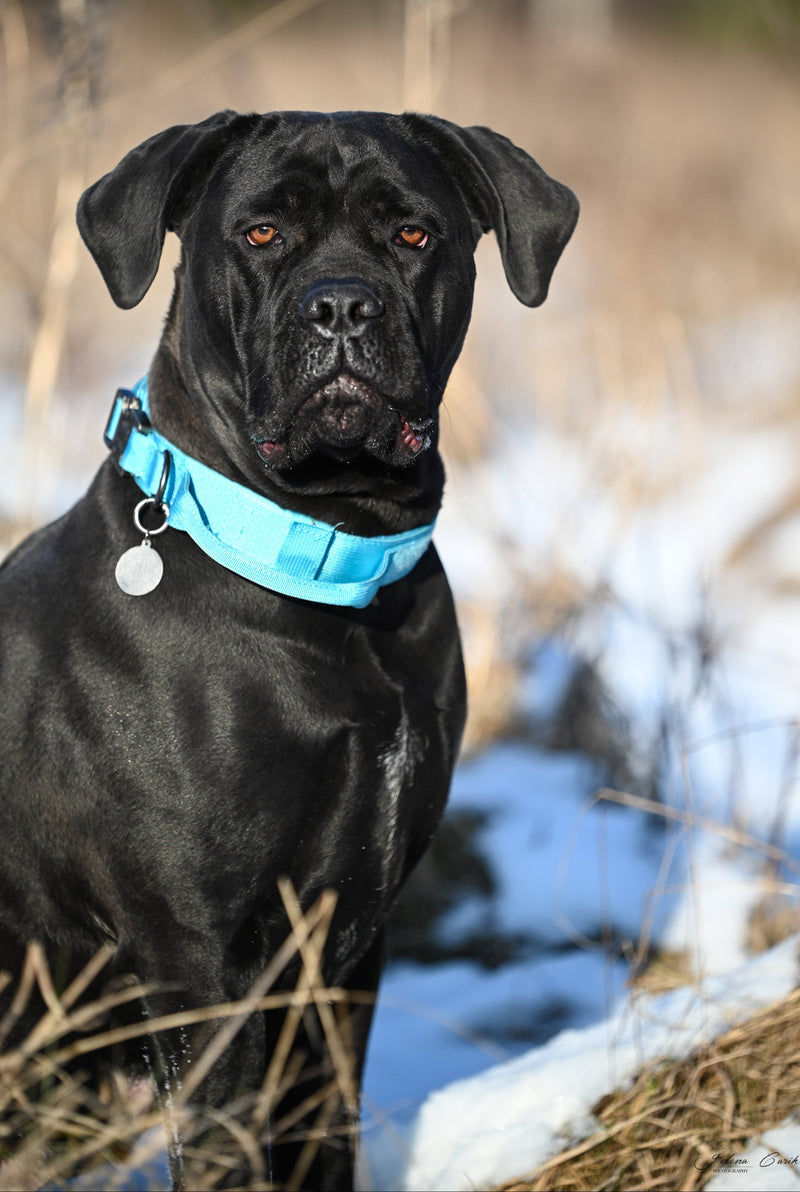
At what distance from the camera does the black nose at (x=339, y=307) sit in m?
2.14

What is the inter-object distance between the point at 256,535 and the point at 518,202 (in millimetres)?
884

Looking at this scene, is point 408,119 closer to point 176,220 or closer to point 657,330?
point 176,220

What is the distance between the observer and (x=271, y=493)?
233cm

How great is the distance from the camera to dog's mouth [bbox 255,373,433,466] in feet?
7.22

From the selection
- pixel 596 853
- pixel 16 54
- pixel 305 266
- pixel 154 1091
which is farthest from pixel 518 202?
pixel 16 54

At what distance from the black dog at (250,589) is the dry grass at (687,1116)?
0.52 meters

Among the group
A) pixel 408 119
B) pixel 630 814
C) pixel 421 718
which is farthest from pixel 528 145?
pixel 421 718

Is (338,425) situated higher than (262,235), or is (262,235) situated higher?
(262,235)

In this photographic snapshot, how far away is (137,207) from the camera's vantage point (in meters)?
2.25

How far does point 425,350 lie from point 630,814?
2.30m

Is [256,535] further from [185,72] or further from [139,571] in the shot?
[185,72]

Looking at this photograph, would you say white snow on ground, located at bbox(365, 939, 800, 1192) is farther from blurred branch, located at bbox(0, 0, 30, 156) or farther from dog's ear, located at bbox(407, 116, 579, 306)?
blurred branch, located at bbox(0, 0, 30, 156)

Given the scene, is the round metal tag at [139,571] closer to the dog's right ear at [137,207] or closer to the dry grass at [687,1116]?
the dog's right ear at [137,207]

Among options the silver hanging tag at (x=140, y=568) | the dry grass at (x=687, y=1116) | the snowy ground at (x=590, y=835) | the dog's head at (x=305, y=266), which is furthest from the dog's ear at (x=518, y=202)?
the dry grass at (x=687, y=1116)
